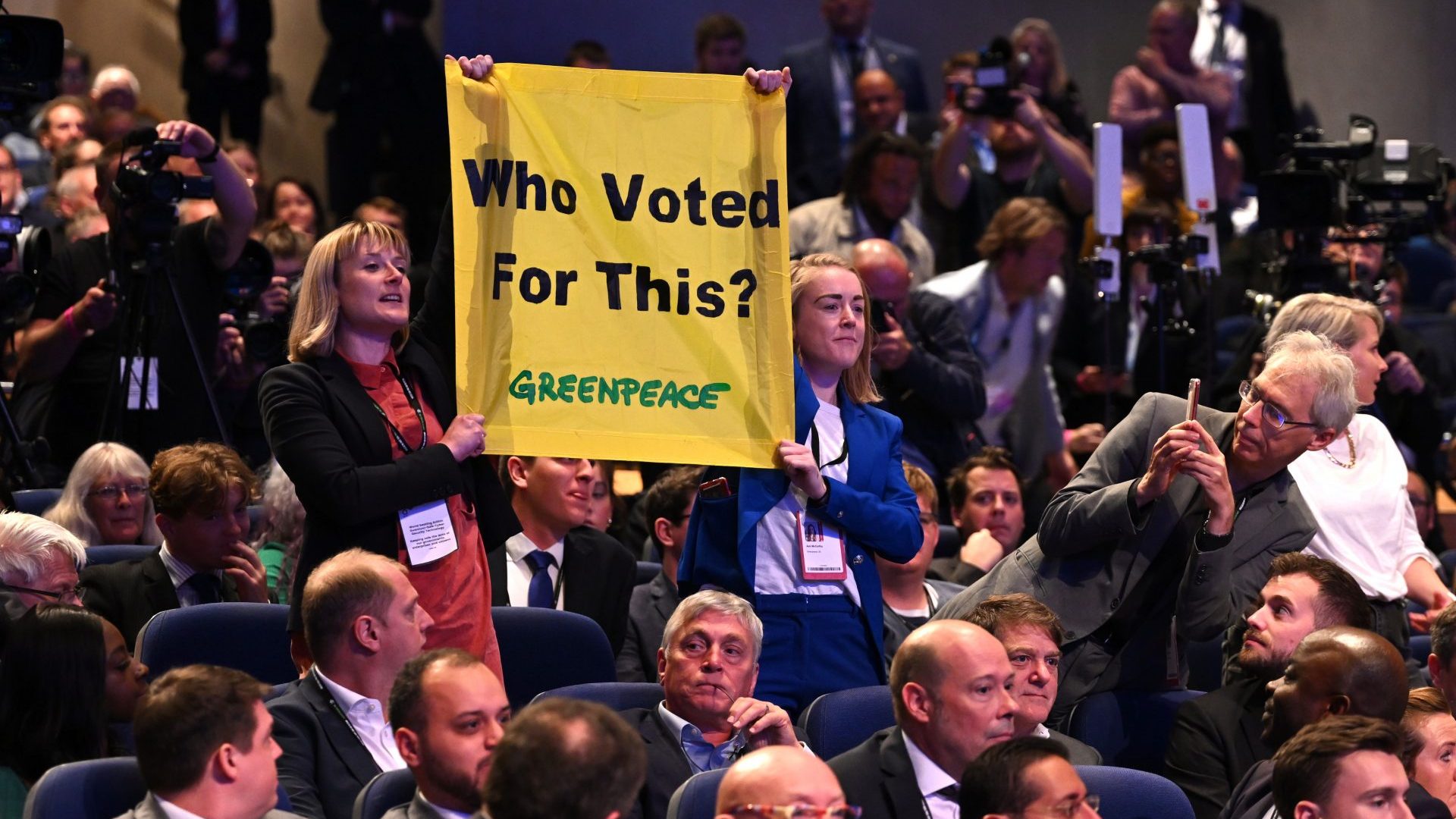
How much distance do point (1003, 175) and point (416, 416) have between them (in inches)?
214

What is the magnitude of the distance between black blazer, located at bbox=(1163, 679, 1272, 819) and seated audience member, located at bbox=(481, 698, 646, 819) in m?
1.88

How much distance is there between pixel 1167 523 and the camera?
14.6 ft

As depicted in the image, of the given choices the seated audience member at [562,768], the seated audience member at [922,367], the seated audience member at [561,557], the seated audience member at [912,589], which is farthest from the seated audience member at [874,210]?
the seated audience member at [562,768]

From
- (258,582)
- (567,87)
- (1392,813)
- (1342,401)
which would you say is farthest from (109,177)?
(1392,813)

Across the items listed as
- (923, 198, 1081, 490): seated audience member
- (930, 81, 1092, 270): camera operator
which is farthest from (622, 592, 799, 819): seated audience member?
(930, 81, 1092, 270): camera operator

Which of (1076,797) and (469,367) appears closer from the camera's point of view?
(1076,797)

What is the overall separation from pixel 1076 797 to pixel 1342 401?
5.24ft

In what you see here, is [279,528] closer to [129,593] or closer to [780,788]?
[129,593]

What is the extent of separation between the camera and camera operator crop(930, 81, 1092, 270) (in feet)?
28.2

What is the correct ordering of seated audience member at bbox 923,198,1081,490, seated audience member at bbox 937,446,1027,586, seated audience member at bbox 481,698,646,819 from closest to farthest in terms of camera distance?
seated audience member at bbox 481,698,646,819 → seated audience member at bbox 937,446,1027,586 → seated audience member at bbox 923,198,1081,490

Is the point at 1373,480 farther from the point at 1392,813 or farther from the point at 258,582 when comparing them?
the point at 258,582

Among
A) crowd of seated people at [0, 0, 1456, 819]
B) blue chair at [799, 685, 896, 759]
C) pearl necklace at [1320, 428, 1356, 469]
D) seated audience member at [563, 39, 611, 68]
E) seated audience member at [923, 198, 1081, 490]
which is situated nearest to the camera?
crowd of seated people at [0, 0, 1456, 819]

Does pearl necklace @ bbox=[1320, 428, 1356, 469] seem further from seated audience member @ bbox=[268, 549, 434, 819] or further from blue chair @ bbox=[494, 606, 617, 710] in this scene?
seated audience member @ bbox=[268, 549, 434, 819]

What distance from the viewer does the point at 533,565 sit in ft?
18.3
